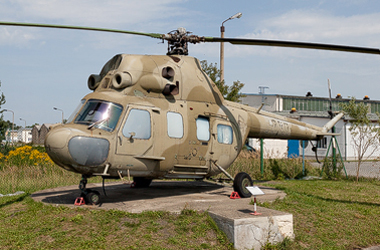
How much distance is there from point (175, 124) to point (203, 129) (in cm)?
112

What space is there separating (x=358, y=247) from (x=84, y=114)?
23.2 ft

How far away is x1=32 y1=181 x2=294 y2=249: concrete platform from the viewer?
7.45m

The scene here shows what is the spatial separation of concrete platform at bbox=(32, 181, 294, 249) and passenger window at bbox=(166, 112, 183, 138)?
1847mm

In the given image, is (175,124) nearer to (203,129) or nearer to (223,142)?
(203,129)

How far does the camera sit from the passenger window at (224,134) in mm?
11686

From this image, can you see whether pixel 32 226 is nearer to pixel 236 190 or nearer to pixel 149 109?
pixel 149 109

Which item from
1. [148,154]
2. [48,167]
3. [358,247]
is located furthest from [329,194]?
[48,167]

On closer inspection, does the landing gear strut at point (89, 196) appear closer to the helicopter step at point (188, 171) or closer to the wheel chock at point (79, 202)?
the wheel chock at point (79, 202)

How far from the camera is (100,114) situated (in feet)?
30.1

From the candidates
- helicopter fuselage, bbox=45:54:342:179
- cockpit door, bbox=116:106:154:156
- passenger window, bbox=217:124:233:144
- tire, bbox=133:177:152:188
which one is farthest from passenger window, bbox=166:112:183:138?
tire, bbox=133:177:152:188

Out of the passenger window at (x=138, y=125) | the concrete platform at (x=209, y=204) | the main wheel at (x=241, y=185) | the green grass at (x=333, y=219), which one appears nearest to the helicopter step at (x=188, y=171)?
the concrete platform at (x=209, y=204)

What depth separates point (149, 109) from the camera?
9.91 m

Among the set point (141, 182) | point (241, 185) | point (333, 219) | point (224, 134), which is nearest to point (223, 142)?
point (224, 134)

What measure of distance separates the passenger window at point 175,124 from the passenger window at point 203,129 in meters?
0.71
